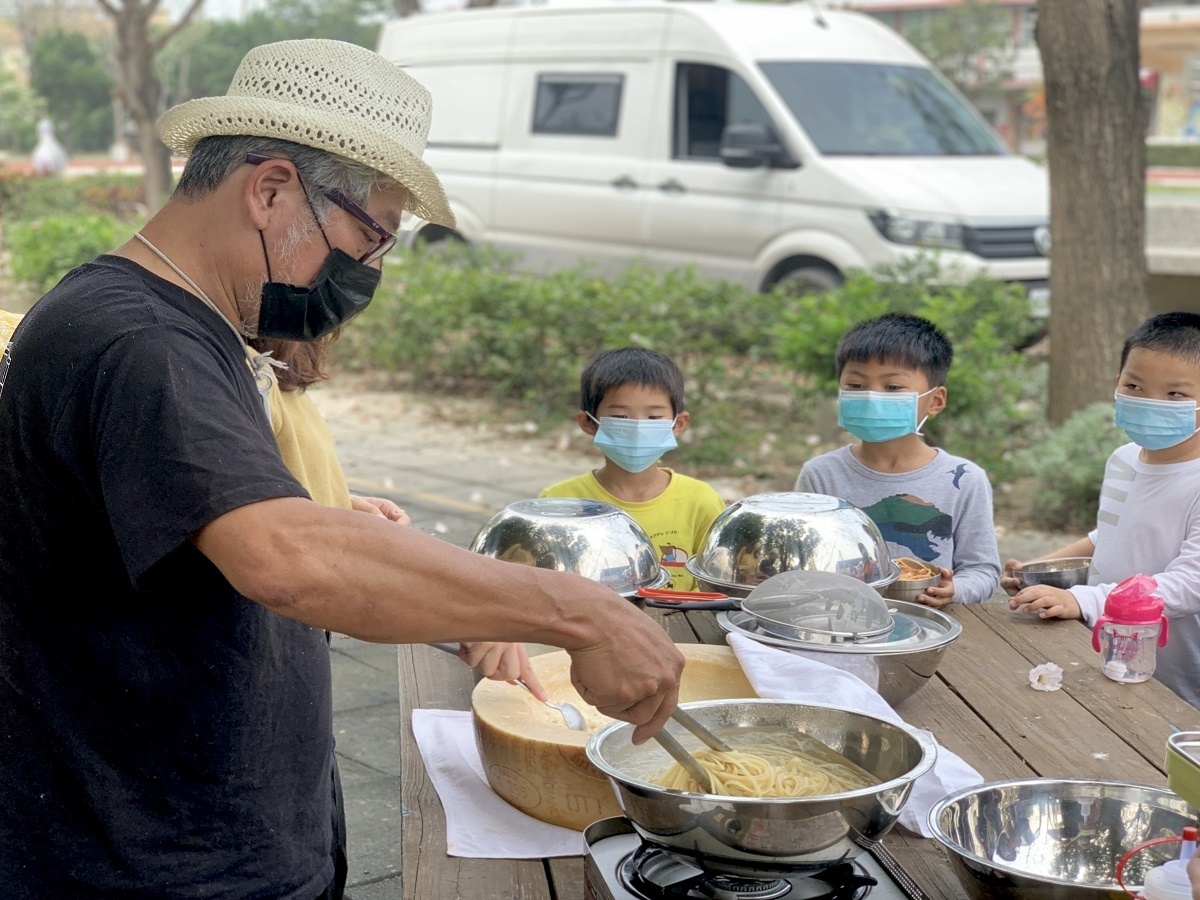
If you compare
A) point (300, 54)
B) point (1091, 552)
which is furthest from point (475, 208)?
point (300, 54)

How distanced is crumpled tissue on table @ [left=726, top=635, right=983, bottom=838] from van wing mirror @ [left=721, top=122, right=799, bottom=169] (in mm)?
6865

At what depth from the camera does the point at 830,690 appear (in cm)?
207

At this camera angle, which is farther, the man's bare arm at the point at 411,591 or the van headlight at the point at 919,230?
the van headlight at the point at 919,230

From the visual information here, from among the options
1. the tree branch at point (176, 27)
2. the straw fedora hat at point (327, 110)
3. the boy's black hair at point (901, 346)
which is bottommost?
the boy's black hair at point (901, 346)

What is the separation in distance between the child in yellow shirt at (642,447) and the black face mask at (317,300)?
1.55 metres

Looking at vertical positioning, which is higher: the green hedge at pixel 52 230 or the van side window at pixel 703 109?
the van side window at pixel 703 109

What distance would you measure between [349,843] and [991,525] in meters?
1.85

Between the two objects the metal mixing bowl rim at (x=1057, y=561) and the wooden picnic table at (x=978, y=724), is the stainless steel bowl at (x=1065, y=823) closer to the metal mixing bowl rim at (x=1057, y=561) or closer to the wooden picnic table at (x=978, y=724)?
the wooden picnic table at (x=978, y=724)

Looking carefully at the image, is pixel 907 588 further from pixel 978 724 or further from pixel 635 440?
pixel 635 440

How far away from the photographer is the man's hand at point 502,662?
2053 millimetres

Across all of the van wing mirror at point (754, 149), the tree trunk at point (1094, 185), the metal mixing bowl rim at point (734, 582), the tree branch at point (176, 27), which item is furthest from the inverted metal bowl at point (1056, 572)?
the tree branch at point (176, 27)

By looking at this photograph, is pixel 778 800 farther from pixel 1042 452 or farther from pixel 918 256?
pixel 918 256

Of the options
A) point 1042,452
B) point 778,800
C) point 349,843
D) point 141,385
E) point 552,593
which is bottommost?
point 349,843

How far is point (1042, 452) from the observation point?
597 cm
